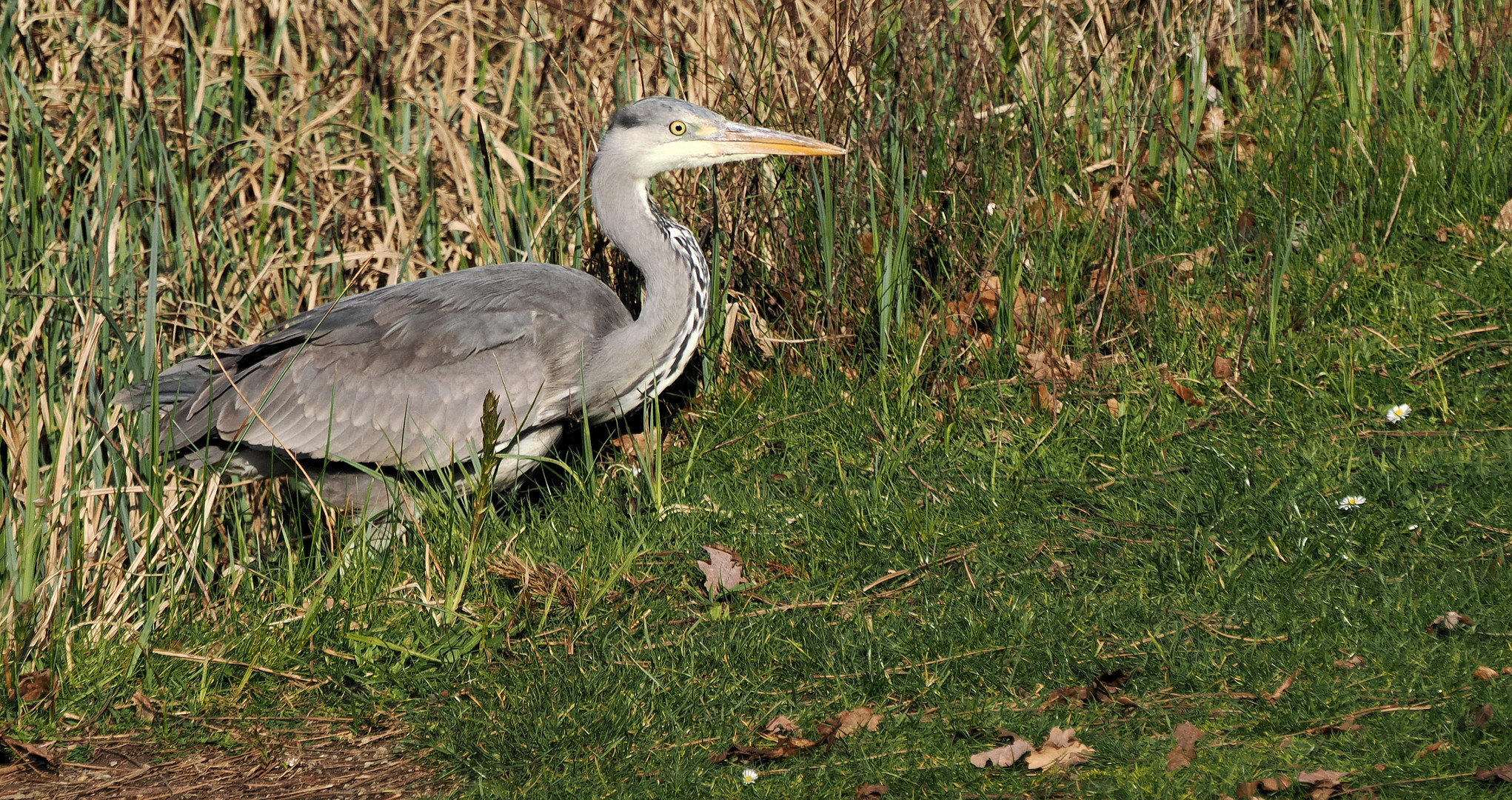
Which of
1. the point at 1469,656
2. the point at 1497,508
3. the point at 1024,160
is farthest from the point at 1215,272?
the point at 1469,656

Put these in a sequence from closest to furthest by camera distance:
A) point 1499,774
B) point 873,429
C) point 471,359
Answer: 1. point 1499,774
2. point 873,429
3. point 471,359

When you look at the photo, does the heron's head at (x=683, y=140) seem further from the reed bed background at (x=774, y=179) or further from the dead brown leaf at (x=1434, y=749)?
the dead brown leaf at (x=1434, y=749)

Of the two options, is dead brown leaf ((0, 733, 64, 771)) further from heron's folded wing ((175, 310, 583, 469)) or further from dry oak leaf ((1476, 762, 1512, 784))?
dry oak leaf ((1476, 762, 1512, 784))

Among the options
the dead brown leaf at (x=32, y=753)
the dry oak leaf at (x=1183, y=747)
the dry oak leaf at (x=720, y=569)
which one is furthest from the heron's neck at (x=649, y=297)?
the dry oak leaf at (x=1183, y=747)

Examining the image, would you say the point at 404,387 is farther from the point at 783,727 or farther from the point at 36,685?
the point at 783,727

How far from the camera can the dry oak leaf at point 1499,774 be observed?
9.44 feet

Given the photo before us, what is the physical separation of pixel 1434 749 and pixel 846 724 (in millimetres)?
1359

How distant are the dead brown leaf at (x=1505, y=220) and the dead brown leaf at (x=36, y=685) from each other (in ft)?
17.2

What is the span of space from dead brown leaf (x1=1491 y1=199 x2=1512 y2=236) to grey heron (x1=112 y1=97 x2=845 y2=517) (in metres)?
2.71

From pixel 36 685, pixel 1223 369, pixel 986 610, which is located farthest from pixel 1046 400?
pixel 36 685

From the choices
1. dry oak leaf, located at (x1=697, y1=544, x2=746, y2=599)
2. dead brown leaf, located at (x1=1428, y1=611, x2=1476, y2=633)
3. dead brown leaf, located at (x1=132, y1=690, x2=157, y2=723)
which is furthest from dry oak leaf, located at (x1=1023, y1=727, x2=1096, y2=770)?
dead brown leaf, located at (x1=132, y1=690, x2=157, y2=723)

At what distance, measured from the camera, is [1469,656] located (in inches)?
132

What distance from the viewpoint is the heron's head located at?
5152 mm

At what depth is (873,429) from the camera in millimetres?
5039
